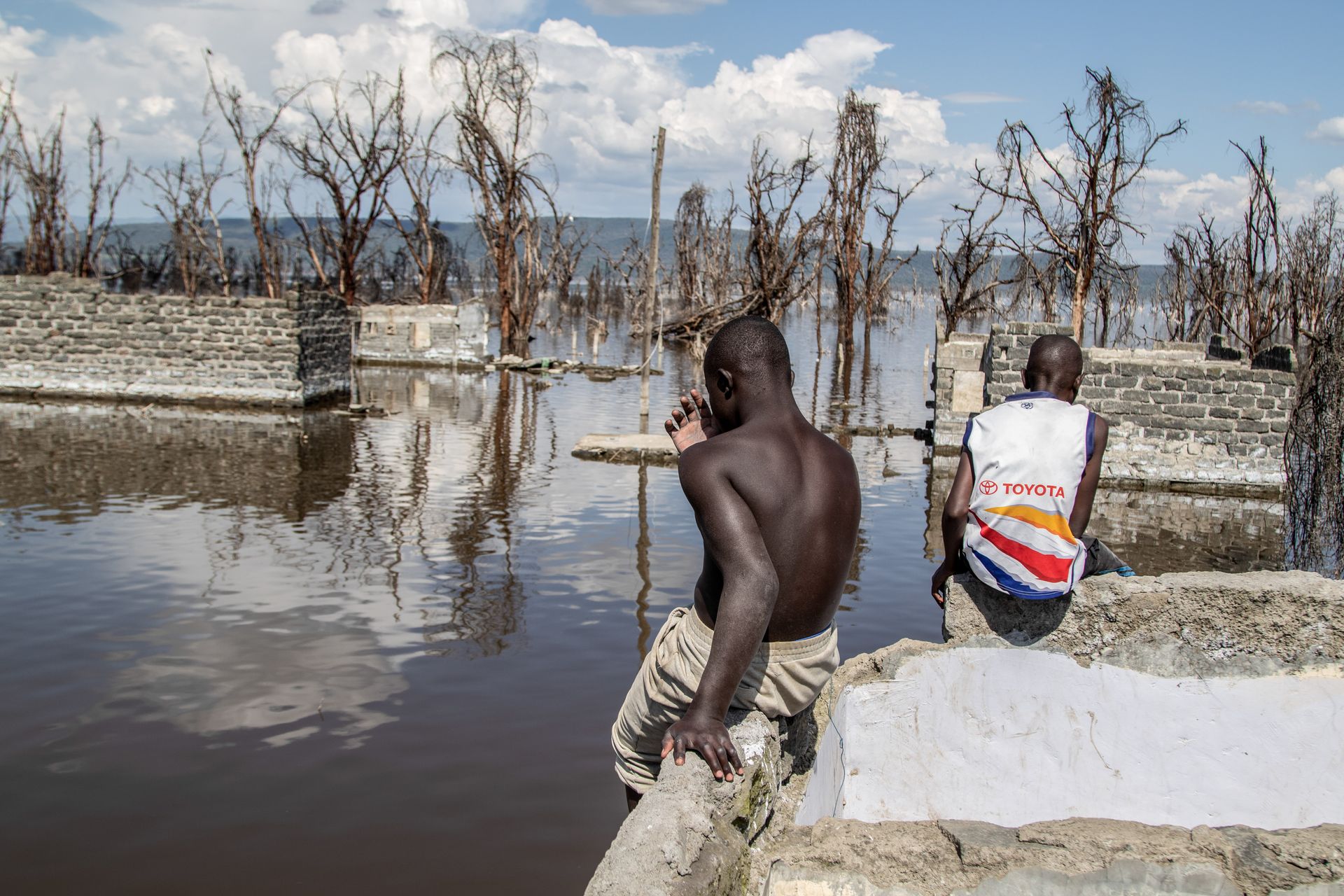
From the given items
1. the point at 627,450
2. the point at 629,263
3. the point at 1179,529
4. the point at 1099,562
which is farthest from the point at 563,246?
the point at 1099,562

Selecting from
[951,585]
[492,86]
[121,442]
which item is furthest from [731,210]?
[951,585]

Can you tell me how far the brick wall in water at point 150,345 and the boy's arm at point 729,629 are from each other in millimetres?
17007

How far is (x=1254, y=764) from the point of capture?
3104 mm

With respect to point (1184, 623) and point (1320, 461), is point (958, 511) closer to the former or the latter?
point (1184, 623)

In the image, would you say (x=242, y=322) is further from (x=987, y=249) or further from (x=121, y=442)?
(x=987, y=249)

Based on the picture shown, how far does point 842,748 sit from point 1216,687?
1133 mm

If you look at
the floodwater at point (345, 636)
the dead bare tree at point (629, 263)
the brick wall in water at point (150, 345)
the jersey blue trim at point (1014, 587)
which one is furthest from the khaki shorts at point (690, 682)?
the dead bare tree at point (629, 263)

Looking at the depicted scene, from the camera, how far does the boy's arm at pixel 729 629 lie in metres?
2.28

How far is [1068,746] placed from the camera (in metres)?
3.19

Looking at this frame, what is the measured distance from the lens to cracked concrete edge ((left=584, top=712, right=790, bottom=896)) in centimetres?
198

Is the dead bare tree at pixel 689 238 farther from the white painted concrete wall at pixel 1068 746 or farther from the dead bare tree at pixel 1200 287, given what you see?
the white painted concrete wall at pixel 1068 746

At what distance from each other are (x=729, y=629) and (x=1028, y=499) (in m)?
1.40

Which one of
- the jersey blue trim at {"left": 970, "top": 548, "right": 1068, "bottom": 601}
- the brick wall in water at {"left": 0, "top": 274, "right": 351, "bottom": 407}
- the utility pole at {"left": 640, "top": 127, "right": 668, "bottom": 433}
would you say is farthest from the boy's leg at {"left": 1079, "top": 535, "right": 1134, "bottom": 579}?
the brick wall in water at {"left": 0, "top": 274, "right": 351, "bottom": 407}

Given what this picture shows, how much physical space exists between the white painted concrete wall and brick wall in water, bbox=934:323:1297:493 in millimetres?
10130
